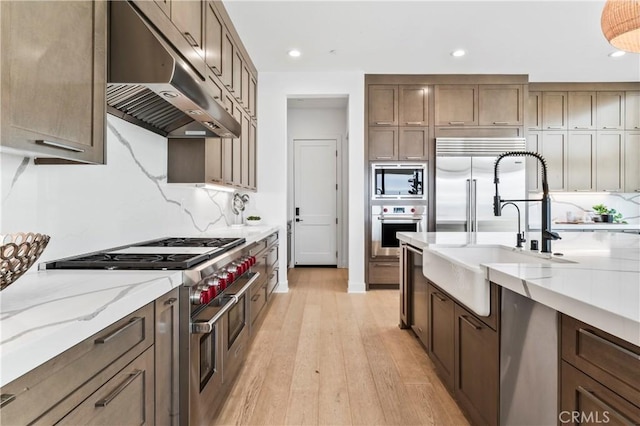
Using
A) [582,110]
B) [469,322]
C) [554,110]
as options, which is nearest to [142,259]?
[469,322]

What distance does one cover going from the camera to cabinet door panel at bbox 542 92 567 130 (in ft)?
16.3

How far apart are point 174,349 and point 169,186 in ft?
5.08

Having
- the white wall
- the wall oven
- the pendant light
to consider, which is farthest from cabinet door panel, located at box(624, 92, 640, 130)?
the white wall

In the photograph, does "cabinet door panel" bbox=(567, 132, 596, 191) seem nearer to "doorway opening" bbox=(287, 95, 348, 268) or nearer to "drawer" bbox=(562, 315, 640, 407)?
"doorway opening" bbox=(287, 95, 348, 268)

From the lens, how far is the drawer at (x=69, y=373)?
2.14 ft

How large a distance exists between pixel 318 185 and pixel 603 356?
218 inches

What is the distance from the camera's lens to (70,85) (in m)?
1.13

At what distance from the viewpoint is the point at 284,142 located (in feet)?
15.1

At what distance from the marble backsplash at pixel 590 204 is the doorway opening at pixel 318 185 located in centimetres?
338

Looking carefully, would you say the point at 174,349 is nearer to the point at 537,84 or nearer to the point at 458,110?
the point at 458,110

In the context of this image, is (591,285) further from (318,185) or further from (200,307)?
(318,185)

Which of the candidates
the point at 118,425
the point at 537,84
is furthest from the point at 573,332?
the point at 537,84

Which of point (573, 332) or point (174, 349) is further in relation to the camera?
point (174, 349)

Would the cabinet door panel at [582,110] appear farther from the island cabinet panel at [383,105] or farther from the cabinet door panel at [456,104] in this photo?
the island cabinet panel at [383,105]
